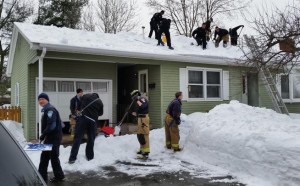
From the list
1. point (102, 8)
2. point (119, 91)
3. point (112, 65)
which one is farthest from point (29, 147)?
point (102, 8)

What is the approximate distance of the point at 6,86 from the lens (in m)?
34.5

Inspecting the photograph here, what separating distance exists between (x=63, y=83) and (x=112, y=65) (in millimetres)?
2300

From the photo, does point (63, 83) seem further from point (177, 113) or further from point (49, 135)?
point (49, 135)

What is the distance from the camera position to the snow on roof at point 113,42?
12477 mm

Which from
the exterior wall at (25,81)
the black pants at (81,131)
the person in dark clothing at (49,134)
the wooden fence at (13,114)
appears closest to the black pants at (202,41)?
the exterior wall at (25,81)

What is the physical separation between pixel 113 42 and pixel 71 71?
7.18ft

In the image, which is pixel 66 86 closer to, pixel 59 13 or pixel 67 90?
pixel 67 90

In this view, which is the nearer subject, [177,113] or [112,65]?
[177,113]

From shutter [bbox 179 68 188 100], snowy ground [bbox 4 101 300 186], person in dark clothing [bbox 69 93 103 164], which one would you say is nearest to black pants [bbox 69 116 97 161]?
person in dark clothing [bbox 69 93 103 164]

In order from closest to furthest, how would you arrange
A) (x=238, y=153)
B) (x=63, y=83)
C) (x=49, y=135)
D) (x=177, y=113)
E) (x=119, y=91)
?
(x=49, y=135) → (x=238, y=153) → (x=177, y=113) → (x=63, y=83) → (x=119, y=91)

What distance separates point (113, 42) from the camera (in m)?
14.9

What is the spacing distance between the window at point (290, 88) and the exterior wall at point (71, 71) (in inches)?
337

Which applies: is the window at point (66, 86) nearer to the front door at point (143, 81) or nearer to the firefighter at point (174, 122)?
the front door at point (143, 81)

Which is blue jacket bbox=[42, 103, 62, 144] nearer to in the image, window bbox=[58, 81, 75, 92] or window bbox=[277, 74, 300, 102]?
window bbox=[58, 81, 75, 92]
